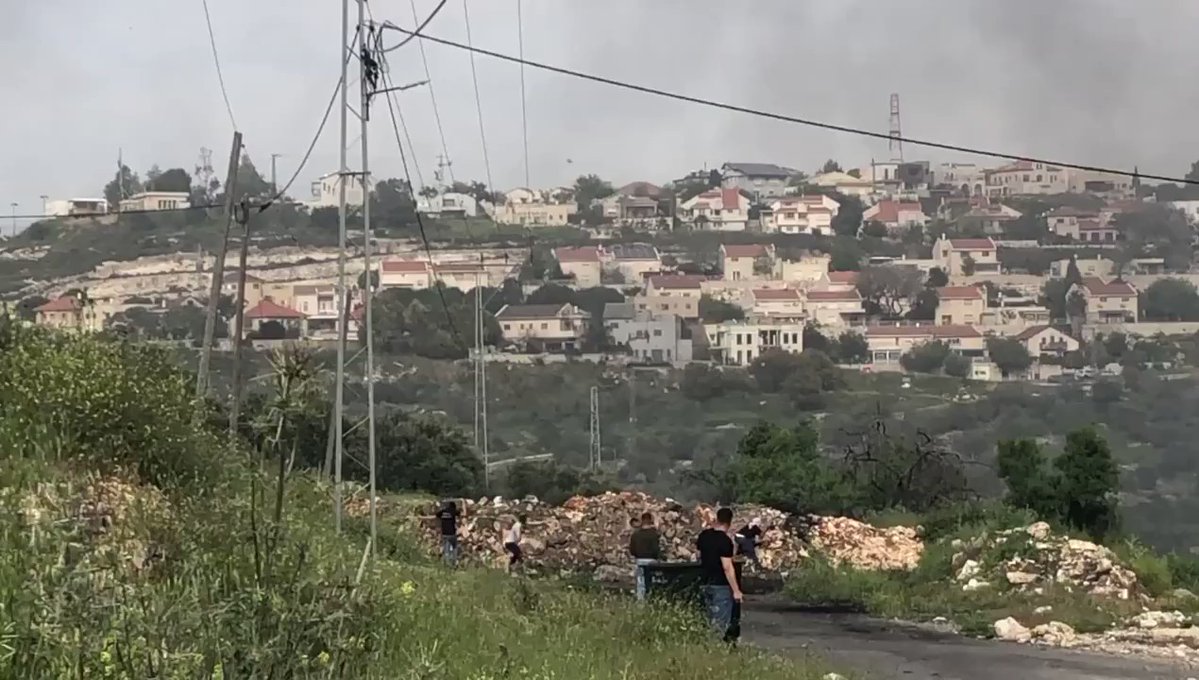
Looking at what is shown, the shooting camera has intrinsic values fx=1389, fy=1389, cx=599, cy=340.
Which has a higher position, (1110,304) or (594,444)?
(1110,304)

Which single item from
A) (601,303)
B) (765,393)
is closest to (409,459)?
(765,393)

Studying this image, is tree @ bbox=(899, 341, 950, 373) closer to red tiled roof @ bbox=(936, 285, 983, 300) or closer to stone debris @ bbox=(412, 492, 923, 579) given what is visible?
red tiled roof @ bbox=(936, 285, 983, 300)

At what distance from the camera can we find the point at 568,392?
66688 mm

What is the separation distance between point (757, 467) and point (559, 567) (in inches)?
421

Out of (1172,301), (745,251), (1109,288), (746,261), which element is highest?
(745,251)

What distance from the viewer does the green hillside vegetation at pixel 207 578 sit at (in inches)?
216

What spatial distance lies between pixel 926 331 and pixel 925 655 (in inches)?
2415

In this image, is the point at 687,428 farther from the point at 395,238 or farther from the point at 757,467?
the point at 757,467

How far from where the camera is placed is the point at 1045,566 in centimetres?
2405

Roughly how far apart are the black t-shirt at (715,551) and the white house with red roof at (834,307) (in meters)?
64.3

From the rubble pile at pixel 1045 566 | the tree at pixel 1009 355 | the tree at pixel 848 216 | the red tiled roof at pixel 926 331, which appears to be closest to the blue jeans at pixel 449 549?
the rubble pile at pixel 1045 566

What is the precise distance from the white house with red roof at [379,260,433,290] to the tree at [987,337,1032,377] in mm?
30005

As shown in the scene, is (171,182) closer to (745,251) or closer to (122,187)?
(122,187)

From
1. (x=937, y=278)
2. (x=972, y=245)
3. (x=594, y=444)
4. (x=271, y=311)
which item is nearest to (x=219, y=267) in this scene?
(x=271, y=311)
